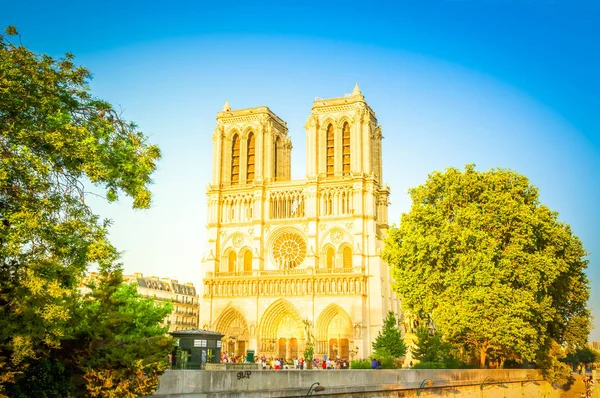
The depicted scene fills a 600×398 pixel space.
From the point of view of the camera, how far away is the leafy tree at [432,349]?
3612 cm

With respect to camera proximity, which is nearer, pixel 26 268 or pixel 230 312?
pixel 26 268

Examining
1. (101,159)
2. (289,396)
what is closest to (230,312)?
(289,396)

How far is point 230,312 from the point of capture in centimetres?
6091

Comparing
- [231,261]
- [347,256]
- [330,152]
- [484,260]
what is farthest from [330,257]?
[484,260]

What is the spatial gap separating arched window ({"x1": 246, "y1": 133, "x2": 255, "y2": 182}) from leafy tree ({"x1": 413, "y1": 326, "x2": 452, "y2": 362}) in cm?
2984

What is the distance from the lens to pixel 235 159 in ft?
219

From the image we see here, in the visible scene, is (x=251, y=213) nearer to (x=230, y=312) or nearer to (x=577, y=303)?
(x=230, y=312)

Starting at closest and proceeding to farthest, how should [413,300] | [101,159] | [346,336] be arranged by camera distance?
[101,159] → [413,300] → [346,336]

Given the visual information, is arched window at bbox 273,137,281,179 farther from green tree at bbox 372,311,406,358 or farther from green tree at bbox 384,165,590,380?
green tree at bbox 384,165,590,380

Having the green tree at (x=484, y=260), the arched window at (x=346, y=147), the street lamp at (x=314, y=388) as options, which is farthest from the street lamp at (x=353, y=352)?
the street lamp at (x=314, y=388)

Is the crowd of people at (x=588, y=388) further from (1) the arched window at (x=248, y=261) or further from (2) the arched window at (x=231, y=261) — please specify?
(2) the arched window at (x=231, y=261)

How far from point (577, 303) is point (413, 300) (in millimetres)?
13390

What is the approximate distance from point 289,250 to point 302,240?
1584 mm

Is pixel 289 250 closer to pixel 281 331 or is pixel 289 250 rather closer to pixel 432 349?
pixel 281 331
